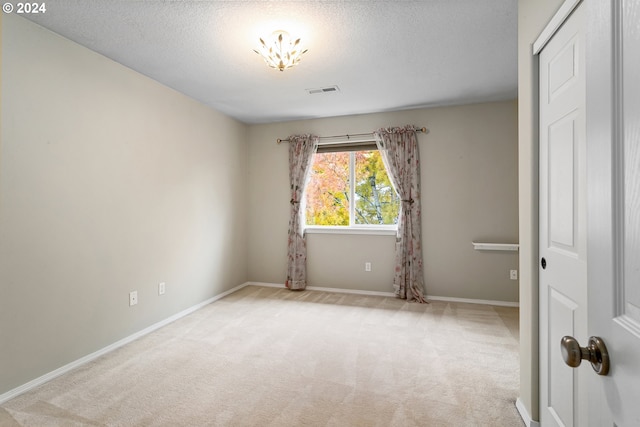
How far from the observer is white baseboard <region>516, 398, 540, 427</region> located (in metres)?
1.71

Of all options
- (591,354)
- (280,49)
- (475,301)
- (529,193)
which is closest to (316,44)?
(280,49)

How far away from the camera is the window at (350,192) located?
4477 mm

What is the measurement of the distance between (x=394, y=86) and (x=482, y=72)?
84 cm

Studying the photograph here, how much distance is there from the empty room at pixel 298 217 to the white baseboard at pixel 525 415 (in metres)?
0.03

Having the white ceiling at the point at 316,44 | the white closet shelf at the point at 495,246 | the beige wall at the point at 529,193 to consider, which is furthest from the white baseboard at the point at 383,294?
the white ceiling at the point at 316,44

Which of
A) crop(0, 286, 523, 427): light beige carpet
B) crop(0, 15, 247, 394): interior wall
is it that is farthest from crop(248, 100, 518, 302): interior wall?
crop(0, 15, 247, 394): interior wall

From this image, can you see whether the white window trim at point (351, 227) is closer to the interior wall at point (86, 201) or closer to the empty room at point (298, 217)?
the empty room at point (298, 217)

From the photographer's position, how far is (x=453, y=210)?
13.5ft

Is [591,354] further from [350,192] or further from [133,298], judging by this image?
[350,192]

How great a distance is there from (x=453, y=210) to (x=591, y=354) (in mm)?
3691

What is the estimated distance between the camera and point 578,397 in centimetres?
128

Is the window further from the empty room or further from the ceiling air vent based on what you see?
the ceiling air vent

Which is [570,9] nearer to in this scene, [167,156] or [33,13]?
[33,13]

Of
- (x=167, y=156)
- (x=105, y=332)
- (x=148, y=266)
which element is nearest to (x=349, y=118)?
(x=167, y=156)
